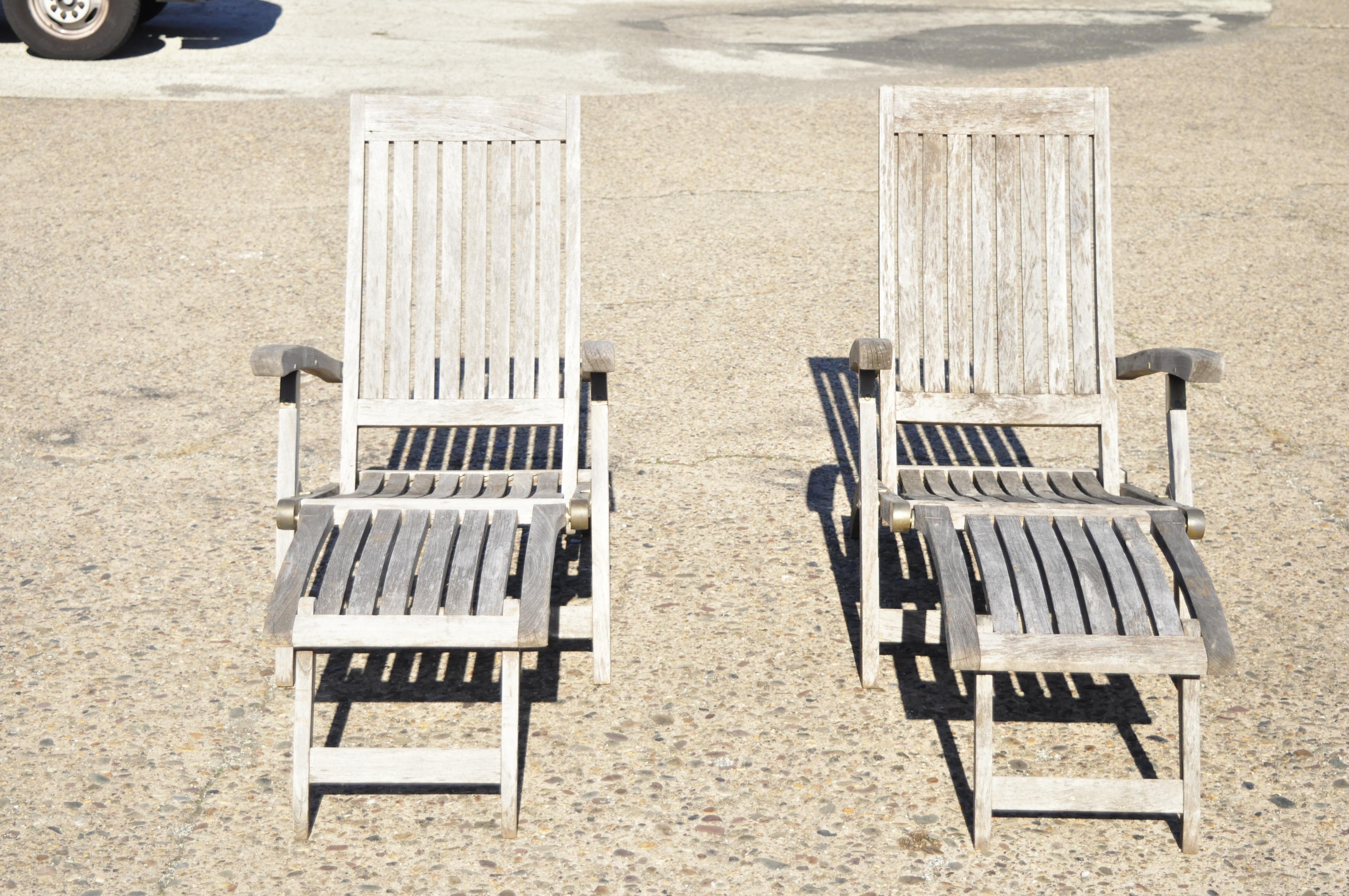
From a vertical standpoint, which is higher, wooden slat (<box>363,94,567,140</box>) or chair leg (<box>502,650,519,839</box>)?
wooden slat (<box>363,94,567,140</box>)

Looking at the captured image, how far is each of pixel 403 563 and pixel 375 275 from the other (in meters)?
1.27

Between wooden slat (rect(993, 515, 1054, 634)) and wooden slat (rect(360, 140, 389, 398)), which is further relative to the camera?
wooden slat (rect(360, 140, 389, 398))

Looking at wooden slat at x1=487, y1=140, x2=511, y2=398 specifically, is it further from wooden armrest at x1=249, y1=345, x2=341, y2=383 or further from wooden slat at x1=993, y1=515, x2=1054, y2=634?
wooden slat at x1=993, y1=515, x2=1054, y2=634

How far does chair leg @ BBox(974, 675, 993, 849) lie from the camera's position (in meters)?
3.13

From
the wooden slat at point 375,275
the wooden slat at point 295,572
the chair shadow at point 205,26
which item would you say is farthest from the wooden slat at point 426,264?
the chair shadow at point 205,26

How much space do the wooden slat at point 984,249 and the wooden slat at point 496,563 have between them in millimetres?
1673

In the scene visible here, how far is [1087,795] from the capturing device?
10.2 ft

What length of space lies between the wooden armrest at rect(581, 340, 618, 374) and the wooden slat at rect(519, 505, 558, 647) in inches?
15.7

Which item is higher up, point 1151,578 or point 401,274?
point 401,274

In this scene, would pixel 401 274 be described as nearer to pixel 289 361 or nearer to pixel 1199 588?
pixel 289 361

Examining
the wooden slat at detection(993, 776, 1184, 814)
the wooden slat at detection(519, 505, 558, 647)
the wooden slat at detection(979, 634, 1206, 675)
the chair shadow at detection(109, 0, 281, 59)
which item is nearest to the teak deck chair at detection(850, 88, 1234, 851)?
the wooden slat at detection(979, 634, 1206, 675)

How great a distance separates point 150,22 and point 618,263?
7797 mm

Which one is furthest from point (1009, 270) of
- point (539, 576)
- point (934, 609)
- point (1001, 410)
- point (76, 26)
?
point (76, 26)

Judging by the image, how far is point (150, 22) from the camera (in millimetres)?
12711
